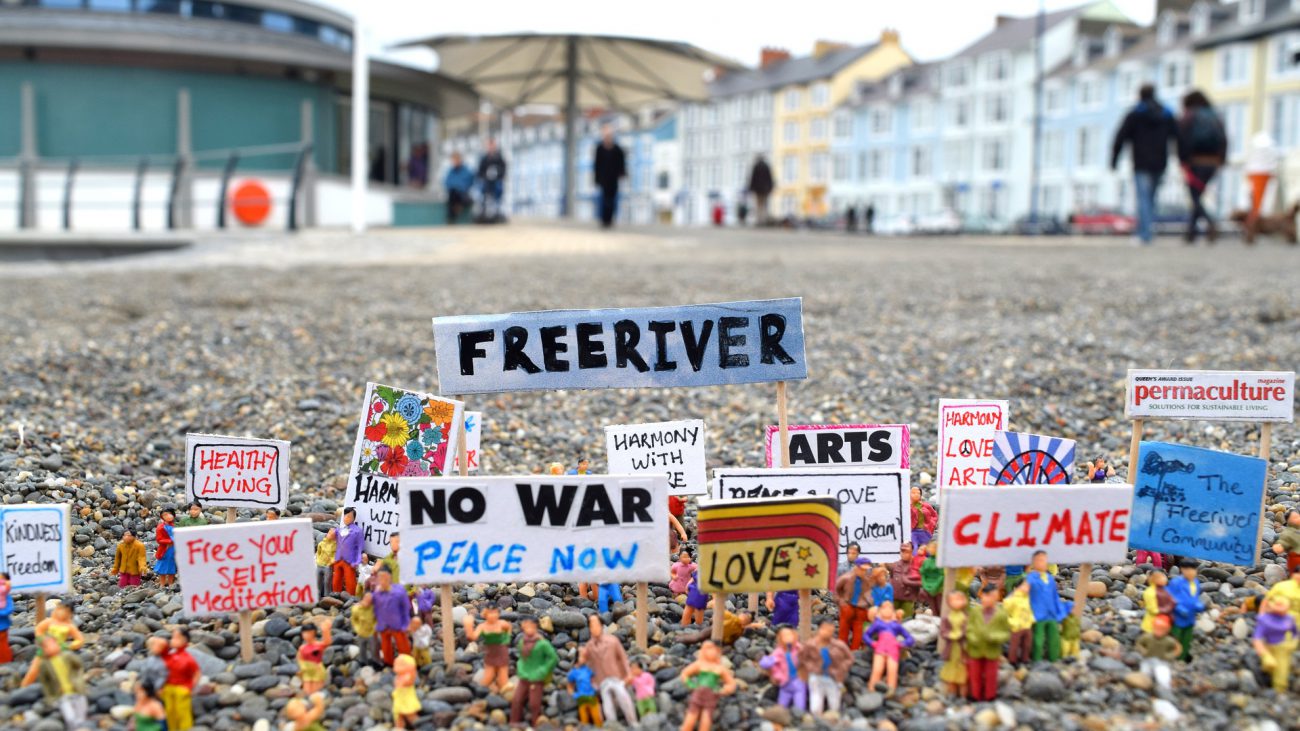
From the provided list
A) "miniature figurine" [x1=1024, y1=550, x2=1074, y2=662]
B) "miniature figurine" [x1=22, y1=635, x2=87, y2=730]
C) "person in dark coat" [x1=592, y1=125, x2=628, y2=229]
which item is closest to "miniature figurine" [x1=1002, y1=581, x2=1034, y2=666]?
"miniature figurine" [x1=1024, y1=550, x2=1074, y2=662]

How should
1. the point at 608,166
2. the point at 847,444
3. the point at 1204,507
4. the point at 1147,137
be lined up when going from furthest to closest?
the point at 608,166 < the point at 1147,137 < the point at 847,444 < the point at 1204,507

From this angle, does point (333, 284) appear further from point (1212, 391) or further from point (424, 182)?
point (424, 182)

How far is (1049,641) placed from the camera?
2.66 metres

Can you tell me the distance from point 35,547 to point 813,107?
7681 cm

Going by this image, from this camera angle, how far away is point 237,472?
10.9 ft

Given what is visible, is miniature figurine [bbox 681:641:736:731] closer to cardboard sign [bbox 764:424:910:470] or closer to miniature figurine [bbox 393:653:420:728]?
miniature figurine [bbox 393:653:420:728]

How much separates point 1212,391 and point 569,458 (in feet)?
8.65

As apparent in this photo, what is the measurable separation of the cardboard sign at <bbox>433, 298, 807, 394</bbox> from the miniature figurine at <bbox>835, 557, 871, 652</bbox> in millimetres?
567

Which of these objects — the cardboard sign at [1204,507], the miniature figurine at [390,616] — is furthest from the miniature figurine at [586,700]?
the cardboard sign at [1204,507]

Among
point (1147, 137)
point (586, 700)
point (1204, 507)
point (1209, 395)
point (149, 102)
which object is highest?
point (149, 102)

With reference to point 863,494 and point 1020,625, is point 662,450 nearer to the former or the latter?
point 863,494

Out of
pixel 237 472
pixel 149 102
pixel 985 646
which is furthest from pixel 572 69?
pixel 985 646

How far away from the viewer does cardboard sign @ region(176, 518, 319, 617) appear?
8.81ft

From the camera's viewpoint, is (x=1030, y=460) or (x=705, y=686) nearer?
(x=705, y=686)
